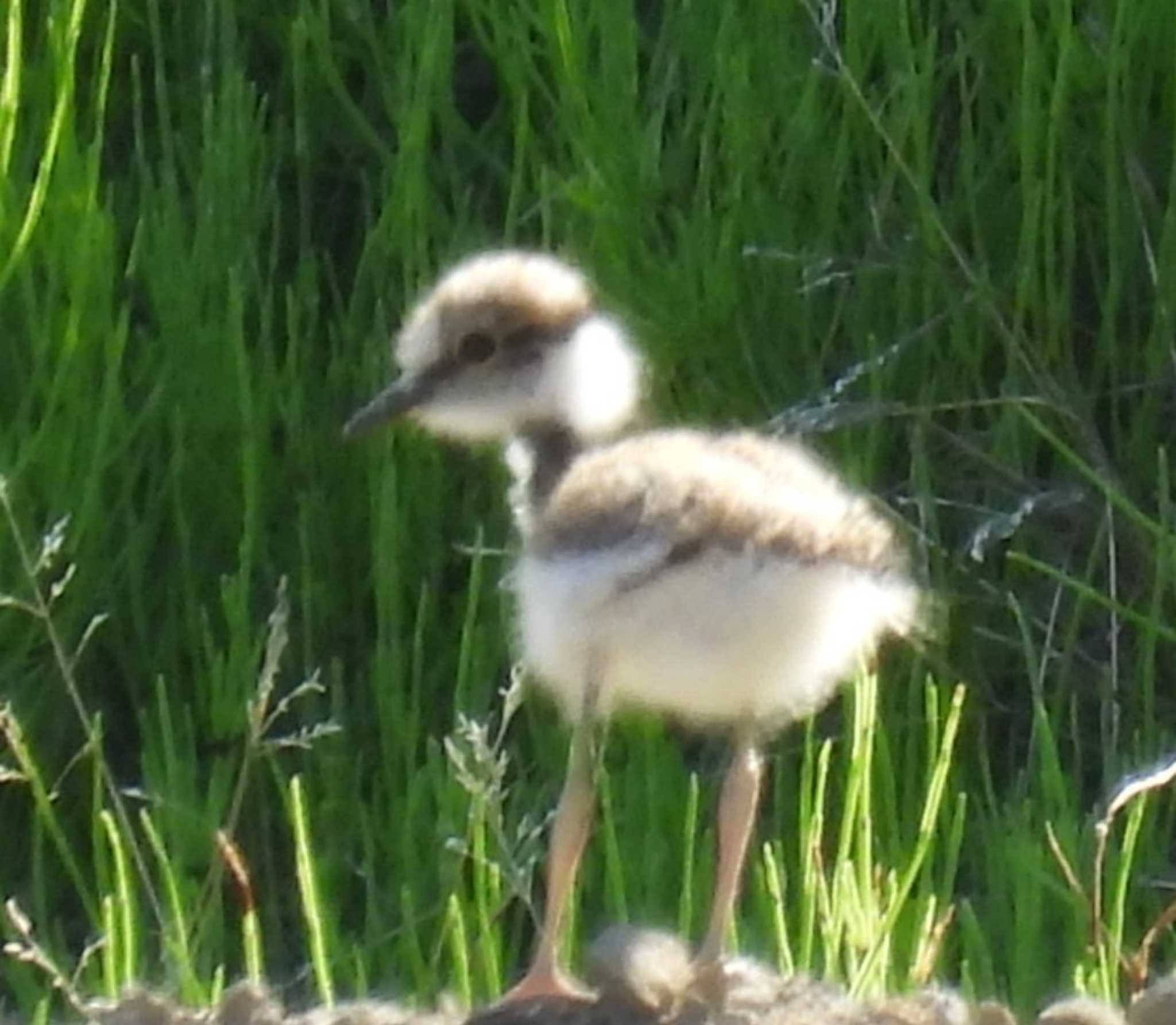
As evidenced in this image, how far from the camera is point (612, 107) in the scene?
4.23m

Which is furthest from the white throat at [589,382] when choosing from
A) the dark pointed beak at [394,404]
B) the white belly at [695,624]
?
the white belly at [695,624]

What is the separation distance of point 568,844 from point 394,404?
21.2 inches

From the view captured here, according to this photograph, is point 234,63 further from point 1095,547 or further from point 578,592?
Answer: point 578,592

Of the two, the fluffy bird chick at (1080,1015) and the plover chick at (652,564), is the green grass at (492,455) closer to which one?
the plover chick at (652,564)

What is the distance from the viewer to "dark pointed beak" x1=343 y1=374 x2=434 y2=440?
2.95 m

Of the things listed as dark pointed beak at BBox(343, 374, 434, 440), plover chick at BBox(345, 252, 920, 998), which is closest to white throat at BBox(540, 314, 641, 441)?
plover chick at BBox(345, 252, 920, 998)

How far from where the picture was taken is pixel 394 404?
2.96 m

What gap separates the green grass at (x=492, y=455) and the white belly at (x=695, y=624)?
108 cm

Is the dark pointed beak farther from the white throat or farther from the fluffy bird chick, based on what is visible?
the fluffy bird chick

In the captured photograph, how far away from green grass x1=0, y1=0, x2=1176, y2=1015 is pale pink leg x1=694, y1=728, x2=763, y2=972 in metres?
1.00

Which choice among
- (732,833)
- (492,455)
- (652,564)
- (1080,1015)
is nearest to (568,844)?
(732,833)

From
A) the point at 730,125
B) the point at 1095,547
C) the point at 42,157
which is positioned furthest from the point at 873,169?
the point at 42,157

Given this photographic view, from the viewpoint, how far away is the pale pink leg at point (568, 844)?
2652 millimetres

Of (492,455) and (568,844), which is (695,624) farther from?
(492,455)
